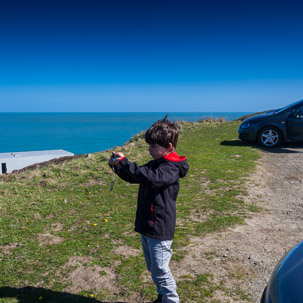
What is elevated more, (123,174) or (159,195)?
(123,174)

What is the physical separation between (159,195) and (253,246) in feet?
7.16

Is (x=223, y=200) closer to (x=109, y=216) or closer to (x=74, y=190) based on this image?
(x=109, y=216)

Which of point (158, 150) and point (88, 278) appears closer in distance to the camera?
point (158, 150)

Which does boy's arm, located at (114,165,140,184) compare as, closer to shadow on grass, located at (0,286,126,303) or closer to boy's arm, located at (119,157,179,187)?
boy's arm, located at (119,157,179,187)

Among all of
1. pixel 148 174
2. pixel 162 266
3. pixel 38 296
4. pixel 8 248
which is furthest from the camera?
pixel 8 248

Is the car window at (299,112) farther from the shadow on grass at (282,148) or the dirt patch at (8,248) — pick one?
the dirt patch at (8,248)

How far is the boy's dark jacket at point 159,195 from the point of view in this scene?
2484 mm

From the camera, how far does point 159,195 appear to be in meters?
2.59

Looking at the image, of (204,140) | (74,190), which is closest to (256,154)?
(204,140)

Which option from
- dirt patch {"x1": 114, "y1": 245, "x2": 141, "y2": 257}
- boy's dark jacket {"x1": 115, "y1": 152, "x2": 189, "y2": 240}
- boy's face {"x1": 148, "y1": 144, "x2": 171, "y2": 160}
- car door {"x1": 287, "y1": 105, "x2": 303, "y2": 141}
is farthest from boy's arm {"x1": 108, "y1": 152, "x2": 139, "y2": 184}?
car door {"x1": 287, "y1": 105, "x2": 303, "y2": 141}

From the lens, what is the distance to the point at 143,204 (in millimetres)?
2658

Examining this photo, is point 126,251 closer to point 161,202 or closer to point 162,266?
point 162,266

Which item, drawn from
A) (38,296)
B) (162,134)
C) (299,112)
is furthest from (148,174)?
(299,112)

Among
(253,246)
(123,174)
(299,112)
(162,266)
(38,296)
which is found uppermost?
(299,112)
